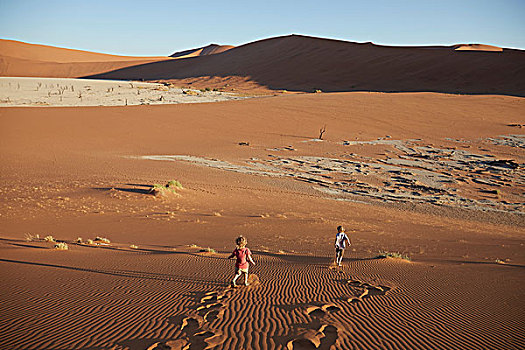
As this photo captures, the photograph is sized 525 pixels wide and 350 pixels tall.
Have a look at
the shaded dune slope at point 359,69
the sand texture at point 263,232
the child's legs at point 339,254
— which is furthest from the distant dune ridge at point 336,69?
the child's legs at point 339,254

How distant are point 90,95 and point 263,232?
133 ft

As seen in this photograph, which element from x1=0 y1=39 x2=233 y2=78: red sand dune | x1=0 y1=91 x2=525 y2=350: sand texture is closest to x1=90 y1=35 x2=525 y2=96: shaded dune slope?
x1=0 y1=39 x2=233 y2=78: red sand dune

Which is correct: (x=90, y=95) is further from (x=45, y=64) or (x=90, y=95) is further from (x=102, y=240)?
(x=45, y=64)

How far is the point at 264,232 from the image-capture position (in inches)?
464

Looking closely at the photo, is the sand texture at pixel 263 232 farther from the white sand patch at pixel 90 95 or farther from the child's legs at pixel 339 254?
the white sand patch at pixel 90 95

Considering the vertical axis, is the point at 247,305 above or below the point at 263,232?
above

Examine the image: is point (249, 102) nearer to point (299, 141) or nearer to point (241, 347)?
point (299, 141)

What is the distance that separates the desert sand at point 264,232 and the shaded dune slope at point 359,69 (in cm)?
2330

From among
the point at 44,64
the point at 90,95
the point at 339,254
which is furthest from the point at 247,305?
the point at 44,64

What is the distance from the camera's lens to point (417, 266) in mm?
8266

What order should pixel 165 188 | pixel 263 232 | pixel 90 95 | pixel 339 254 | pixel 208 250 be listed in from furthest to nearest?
pixel 90 95 → pixel 165 188 → pixel 263 232 → pixel 208 250 → pixel 339 254

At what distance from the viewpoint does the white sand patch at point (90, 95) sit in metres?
40.4

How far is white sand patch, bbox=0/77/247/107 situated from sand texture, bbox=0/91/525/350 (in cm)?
870

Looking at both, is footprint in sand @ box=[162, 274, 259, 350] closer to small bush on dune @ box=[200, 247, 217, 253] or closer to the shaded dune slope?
small bush on dune @ box=[200, 247, 217, 253]
